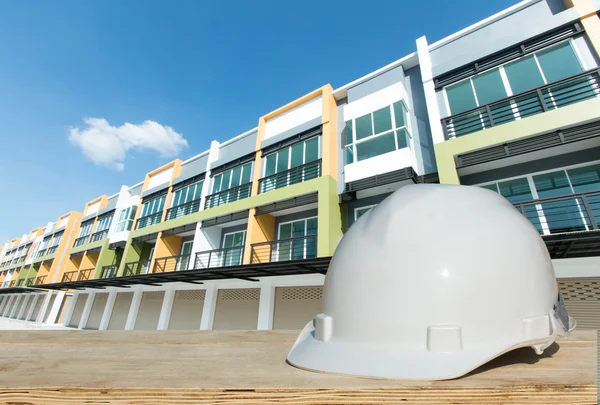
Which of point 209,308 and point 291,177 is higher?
point 291,177

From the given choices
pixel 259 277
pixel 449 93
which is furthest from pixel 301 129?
pixel 259 277

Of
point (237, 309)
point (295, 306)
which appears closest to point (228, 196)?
point (237, 309)

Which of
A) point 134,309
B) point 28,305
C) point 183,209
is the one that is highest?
point 183,209

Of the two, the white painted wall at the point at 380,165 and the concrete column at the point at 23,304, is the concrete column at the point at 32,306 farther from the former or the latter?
the white painted wall at the point at 380,165

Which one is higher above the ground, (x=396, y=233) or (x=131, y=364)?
(x=396, y=233)

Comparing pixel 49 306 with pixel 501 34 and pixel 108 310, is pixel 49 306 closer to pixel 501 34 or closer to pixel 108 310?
pixel 108 310

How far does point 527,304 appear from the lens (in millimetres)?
1571

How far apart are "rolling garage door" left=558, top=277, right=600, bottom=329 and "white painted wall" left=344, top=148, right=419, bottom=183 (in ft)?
19.4

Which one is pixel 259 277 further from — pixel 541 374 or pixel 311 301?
pixel 541 374

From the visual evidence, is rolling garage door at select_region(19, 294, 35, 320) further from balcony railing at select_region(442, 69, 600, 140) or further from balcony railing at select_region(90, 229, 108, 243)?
balcony railing at select_region(442, 69, 600, 140)

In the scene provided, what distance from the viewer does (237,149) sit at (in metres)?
17.8

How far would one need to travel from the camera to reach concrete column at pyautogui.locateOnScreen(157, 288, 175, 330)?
1481 centimetres

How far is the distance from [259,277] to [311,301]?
9.49 ft

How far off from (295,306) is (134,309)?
12721mm
